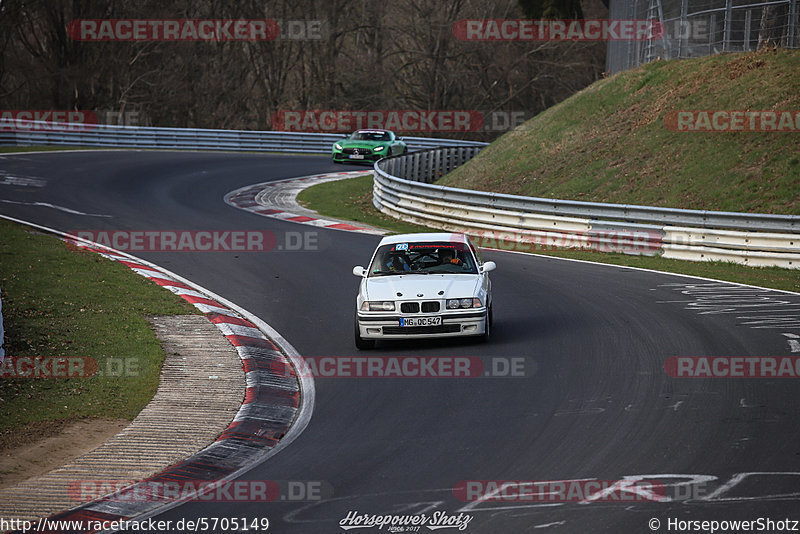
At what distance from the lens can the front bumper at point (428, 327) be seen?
37.6 feet

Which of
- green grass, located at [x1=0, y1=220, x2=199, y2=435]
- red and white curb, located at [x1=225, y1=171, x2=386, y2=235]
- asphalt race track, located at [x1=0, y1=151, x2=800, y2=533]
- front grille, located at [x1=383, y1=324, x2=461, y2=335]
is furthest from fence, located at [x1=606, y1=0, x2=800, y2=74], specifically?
green grass, located at [x1=0, y1=220, x2=199, y2=435]

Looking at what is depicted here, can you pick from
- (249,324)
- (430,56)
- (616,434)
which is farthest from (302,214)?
(430,56)

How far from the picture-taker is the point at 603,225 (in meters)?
19.9

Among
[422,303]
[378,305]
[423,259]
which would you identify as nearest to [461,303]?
[422,303]

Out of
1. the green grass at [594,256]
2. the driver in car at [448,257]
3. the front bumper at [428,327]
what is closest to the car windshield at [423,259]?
the driver in car at [448,257]

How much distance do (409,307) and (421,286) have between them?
1.48 ft

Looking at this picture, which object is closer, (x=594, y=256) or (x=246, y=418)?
(x=246, y=418)

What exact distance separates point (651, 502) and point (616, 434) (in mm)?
1633

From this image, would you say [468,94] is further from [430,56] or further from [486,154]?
[486,154]

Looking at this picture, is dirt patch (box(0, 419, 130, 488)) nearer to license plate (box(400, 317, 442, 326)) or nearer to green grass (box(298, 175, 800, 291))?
license plate (box(400, 317, 442, 326))

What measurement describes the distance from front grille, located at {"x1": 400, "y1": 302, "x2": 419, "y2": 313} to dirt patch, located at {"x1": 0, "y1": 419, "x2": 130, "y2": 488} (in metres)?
3.76

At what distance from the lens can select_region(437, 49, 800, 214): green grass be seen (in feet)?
72.2

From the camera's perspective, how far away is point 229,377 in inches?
417

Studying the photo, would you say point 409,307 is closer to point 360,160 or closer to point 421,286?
point 421,286
